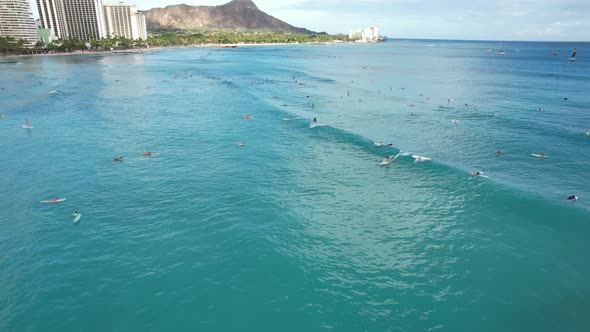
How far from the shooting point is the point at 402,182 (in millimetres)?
43938

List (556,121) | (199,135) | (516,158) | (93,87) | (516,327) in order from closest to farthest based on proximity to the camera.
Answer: (516,327)
(516,158)
(199,135)
(556,121)
(93,87)

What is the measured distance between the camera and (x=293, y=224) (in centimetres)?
3444

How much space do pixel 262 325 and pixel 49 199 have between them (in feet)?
95.4

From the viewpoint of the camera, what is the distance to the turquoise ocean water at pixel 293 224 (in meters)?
24.6

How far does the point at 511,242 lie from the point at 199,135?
48789 millimetres

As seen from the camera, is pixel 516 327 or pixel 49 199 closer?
pixel 516 327

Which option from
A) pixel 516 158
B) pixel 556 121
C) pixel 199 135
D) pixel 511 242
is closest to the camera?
pixel 511 242

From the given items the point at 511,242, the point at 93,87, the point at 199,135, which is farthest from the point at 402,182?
the point at 93,87

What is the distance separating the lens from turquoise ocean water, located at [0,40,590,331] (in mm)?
24594

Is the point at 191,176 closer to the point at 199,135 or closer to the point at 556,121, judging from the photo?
the point at 199,135

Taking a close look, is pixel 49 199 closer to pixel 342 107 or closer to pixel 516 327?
pixel 516 327

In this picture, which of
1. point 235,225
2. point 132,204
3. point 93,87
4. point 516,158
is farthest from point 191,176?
point 93,87

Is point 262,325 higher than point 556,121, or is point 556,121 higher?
point 556,121

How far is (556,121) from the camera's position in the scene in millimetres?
70438
